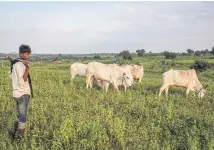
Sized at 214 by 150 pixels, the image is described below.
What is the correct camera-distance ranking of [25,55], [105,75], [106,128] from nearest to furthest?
[25,55] < [106,128] < [105,75]

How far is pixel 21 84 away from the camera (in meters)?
6.71

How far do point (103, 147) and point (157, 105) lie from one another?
4.99 meters

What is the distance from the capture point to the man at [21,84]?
6.66 m

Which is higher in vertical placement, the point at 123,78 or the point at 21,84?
the point at 21,84

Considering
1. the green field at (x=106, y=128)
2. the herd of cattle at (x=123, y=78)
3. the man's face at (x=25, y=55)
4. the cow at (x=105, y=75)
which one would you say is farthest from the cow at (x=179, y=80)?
the man's face at (x=25, y=55)

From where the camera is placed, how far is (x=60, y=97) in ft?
38.1

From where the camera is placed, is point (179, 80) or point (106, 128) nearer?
point (106, 128)

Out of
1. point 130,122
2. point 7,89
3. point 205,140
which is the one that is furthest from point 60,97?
point 205,140

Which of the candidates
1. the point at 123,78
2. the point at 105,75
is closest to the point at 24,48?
the point at 105,75

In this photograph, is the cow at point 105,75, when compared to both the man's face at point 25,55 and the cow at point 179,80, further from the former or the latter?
the man's face at point 25,55

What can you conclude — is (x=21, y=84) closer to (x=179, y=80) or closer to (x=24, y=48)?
(x=24, y=48)

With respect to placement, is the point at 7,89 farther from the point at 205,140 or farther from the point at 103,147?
the point at 205,140

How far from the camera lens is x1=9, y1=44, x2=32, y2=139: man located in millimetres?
6656

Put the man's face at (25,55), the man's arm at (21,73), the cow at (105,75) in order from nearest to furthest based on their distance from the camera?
the man's arm at (21,73) → the man's face at (25,55) → the cow at (105,75)
